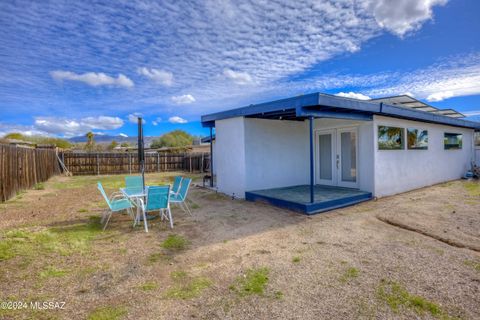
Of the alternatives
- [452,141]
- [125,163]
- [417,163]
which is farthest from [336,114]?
[125,163]

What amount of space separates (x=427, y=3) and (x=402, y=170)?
18.7ft

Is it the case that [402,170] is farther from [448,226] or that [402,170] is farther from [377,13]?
[377,13]

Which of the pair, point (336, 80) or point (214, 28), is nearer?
point (214, 28)

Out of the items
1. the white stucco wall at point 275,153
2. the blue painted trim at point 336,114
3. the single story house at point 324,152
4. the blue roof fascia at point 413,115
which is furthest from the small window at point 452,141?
the white stucco wall at point 275,153

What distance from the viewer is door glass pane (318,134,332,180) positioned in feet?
29.8

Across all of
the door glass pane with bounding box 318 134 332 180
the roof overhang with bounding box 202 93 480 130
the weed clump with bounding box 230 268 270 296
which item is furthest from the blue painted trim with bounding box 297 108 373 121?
the weed clump with bounding box 230 268 270 296

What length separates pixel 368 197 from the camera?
25.3 ft

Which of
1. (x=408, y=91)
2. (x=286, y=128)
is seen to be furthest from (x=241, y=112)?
(x=408, y=91)

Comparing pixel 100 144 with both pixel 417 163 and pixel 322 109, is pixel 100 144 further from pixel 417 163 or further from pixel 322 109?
pixel 417 163

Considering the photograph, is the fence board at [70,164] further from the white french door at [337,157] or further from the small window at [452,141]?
the small window at [452,141]

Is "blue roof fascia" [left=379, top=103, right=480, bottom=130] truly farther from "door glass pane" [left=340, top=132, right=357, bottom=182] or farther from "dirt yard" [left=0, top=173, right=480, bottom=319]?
"dirt yard" [left=0, top=173, right=480, bottom=319]

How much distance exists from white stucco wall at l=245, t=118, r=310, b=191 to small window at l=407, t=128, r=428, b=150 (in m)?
3.87

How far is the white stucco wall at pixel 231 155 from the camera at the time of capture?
824 cm

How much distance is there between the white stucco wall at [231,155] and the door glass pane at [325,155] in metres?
3.27
